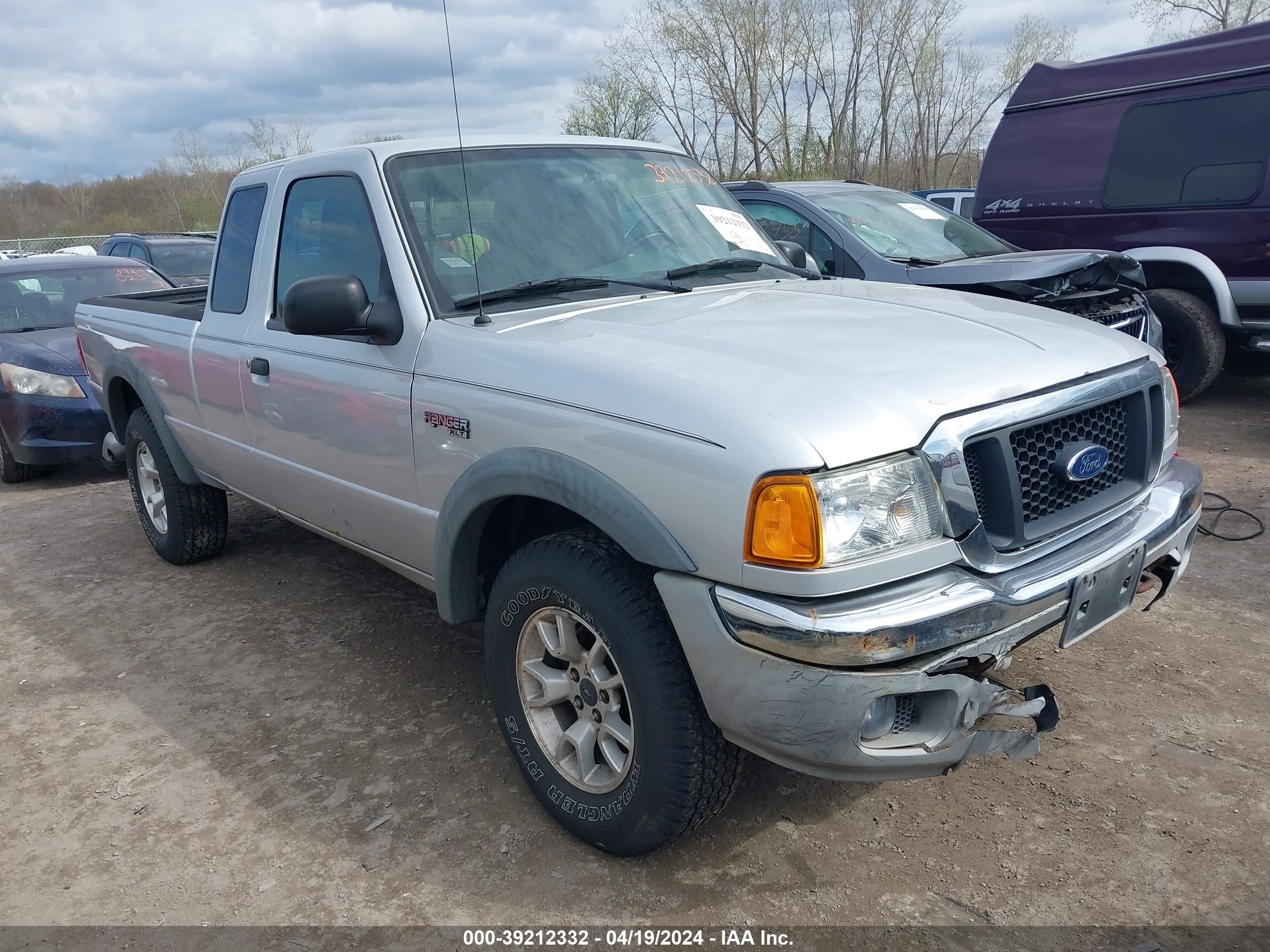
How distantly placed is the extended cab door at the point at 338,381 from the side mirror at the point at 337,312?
0.17 ft

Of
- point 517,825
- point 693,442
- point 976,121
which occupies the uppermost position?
point 976,121

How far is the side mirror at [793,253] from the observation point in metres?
4.16

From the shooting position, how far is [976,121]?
30.2 meters

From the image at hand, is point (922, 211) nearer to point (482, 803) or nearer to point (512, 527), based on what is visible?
point (512, 527)

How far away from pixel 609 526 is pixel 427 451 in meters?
0.87

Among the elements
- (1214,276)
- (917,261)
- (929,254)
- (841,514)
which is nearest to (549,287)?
(841,514)

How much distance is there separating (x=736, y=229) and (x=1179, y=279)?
480cm

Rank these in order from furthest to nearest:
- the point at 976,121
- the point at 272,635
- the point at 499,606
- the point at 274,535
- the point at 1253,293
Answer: the point at 976,121 → the point at 1253,293 → the point at 274,535 → the point at 272,635 → the point at 499,606

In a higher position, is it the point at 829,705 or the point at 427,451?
the point at 427,451

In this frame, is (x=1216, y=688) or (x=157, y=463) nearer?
(x=1216, y=688)

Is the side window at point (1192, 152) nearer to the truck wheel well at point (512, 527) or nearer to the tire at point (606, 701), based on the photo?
the truck wheel well at point (512, 527)

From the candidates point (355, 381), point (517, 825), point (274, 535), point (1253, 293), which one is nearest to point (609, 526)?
point (517, 825)

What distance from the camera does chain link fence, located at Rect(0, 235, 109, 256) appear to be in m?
27.0

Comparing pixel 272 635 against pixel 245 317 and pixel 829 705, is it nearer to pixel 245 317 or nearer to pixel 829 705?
pixel 245 317
